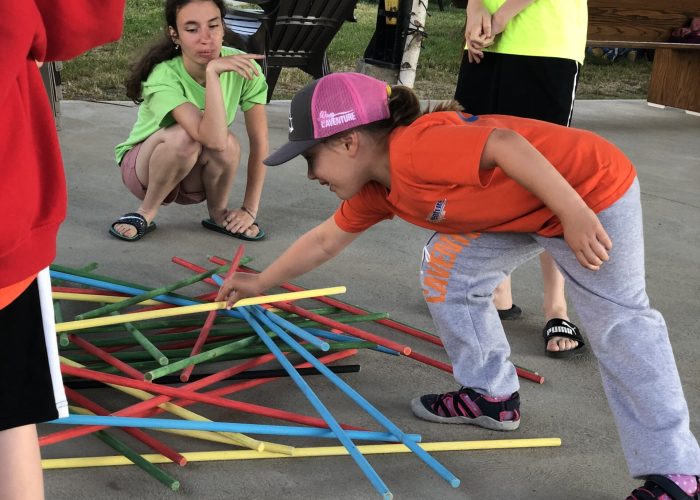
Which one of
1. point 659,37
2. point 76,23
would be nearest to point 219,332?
point 76,23

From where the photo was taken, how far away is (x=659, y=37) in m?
6.92

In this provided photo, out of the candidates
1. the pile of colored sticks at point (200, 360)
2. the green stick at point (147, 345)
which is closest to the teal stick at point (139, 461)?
the pile of colored sticks at point (200, 360)

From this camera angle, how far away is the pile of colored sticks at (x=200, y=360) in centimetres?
188

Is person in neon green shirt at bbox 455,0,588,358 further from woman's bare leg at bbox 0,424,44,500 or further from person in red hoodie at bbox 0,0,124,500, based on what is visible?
woman's bare leg at bbox 0,424,44,500

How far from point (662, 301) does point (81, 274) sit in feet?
6.26

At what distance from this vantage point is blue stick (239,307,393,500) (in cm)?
177

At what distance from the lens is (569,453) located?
6.86ft

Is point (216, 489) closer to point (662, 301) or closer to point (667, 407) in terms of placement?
point (667, 407)

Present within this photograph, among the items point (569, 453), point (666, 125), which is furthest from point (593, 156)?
point (666, 125)

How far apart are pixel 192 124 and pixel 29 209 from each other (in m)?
2.10

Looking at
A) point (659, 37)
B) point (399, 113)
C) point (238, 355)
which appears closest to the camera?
point (399, 113)

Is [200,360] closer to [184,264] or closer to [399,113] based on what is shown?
[399,113]

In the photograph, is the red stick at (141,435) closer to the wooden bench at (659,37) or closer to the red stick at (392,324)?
the red stick at (392,324)

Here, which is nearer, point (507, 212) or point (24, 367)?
point (24, 367)
